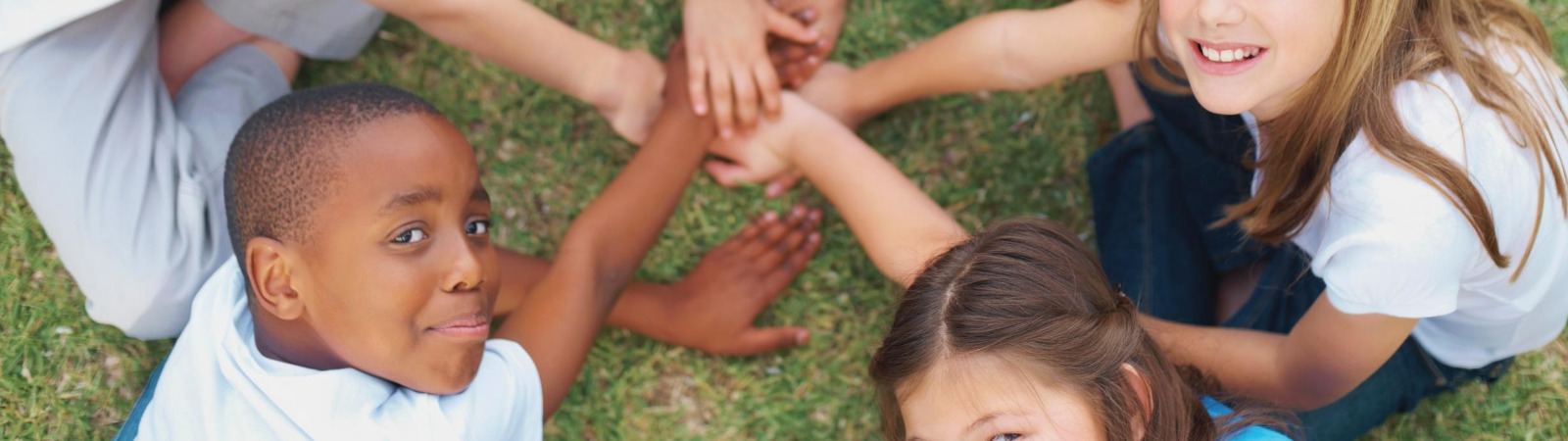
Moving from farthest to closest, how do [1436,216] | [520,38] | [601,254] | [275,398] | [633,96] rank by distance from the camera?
1. [633,96]
2. [520,38]
3. [601,254]
4. [275,398]
5. [1436,216]

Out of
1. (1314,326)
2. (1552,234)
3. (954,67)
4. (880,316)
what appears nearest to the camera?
(1552,234)

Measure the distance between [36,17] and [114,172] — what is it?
268mm

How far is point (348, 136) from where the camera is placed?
168 centimetres

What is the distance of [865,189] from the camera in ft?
7.00

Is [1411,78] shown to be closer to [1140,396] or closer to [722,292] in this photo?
[1140,396]

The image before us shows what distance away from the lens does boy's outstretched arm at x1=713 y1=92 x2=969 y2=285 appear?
6.75 feet

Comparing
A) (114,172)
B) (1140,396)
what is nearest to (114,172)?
(114,172)

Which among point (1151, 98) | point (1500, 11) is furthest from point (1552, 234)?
point (1151, 98)

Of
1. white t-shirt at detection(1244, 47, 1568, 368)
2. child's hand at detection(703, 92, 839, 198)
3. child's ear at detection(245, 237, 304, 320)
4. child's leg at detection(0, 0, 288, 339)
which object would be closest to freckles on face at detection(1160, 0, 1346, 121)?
white t-shirt at detection(1244, 47, 1568, 368)

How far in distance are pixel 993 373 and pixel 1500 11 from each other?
0.97m

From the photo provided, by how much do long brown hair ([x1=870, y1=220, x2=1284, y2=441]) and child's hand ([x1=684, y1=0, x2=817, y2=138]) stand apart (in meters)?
0.61

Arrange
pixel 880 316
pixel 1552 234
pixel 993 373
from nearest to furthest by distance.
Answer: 1. pixel 993 373
2. pixel 1552 234
3. pixel 880 316

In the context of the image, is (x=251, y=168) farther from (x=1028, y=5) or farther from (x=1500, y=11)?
(x=1500, y=11)

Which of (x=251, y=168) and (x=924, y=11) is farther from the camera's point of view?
(x=924, y=11)
